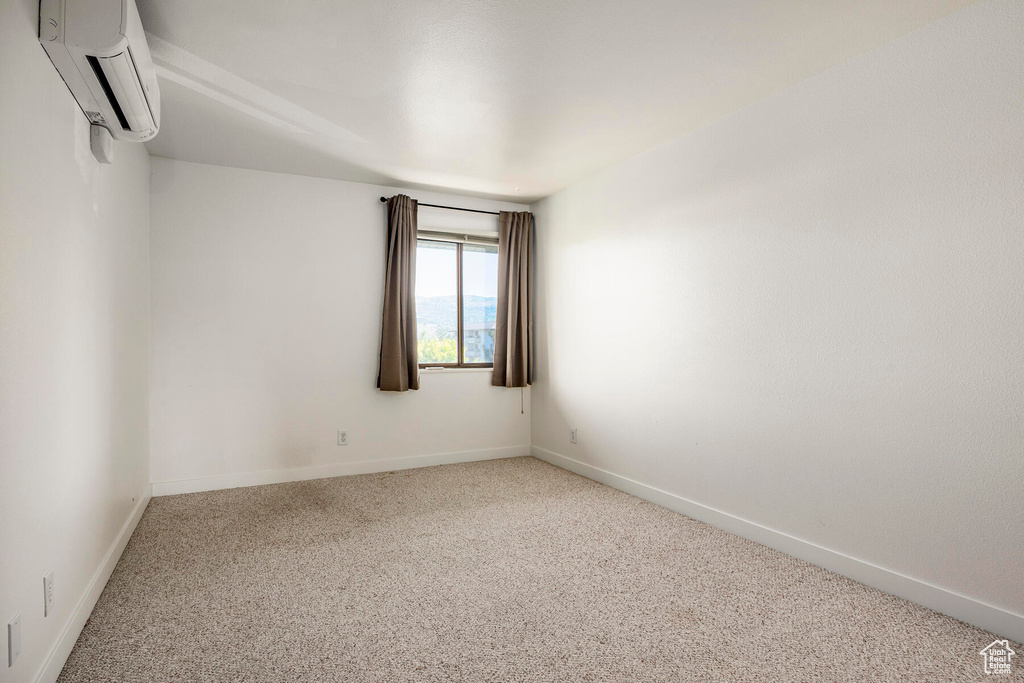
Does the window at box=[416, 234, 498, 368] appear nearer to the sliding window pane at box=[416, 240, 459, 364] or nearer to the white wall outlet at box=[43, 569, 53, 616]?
the sliding window pane at box=[416, 240, 459, 364]

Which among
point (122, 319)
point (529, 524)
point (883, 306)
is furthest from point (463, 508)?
point (883, 306)

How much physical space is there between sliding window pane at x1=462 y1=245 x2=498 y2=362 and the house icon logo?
374 centimetres

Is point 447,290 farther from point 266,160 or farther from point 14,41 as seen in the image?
point 14,41

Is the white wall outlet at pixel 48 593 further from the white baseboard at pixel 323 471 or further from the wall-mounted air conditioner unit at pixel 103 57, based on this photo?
the white baseboard at pixel 323 471

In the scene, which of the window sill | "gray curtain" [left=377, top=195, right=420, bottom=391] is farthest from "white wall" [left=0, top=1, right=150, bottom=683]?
the window sill

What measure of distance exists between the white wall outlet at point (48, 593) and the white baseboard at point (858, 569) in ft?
10.3

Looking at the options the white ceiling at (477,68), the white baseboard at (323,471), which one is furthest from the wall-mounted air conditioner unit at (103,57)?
the white baseboard at (323,471)

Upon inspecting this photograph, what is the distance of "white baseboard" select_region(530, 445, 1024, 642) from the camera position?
2057 mm

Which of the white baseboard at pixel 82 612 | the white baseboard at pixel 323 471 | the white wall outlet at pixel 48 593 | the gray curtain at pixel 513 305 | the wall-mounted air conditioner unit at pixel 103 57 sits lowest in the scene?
the white baseboard at pixel 323 471

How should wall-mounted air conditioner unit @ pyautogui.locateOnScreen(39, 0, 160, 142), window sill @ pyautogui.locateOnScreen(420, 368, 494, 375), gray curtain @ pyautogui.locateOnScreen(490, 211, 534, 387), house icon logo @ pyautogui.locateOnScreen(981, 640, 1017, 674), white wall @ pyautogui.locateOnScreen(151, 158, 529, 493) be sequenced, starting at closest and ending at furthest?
1. wall-mounted air conditioner unit @ pyautogui.locateOnScreen(39, 0, 160, 142)
2. house icon logo @ pyautogui.locateOnScreen(981, 640, 1017, 674)
3. white wall @ pyautogui.locateOnScreen(151, 158, 529, 493)
4. window sill @ pyautogui.locateOnScreen(420, 368, 494, 375)
5. gray curtain @ pyautogui.locateOnScreen(490, 211, 534, 387)

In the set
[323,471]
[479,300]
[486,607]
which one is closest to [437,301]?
[479,300]

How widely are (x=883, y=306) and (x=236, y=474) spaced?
430 centimetres

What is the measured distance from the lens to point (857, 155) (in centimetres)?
250

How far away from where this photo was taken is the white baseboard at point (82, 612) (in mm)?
1715
